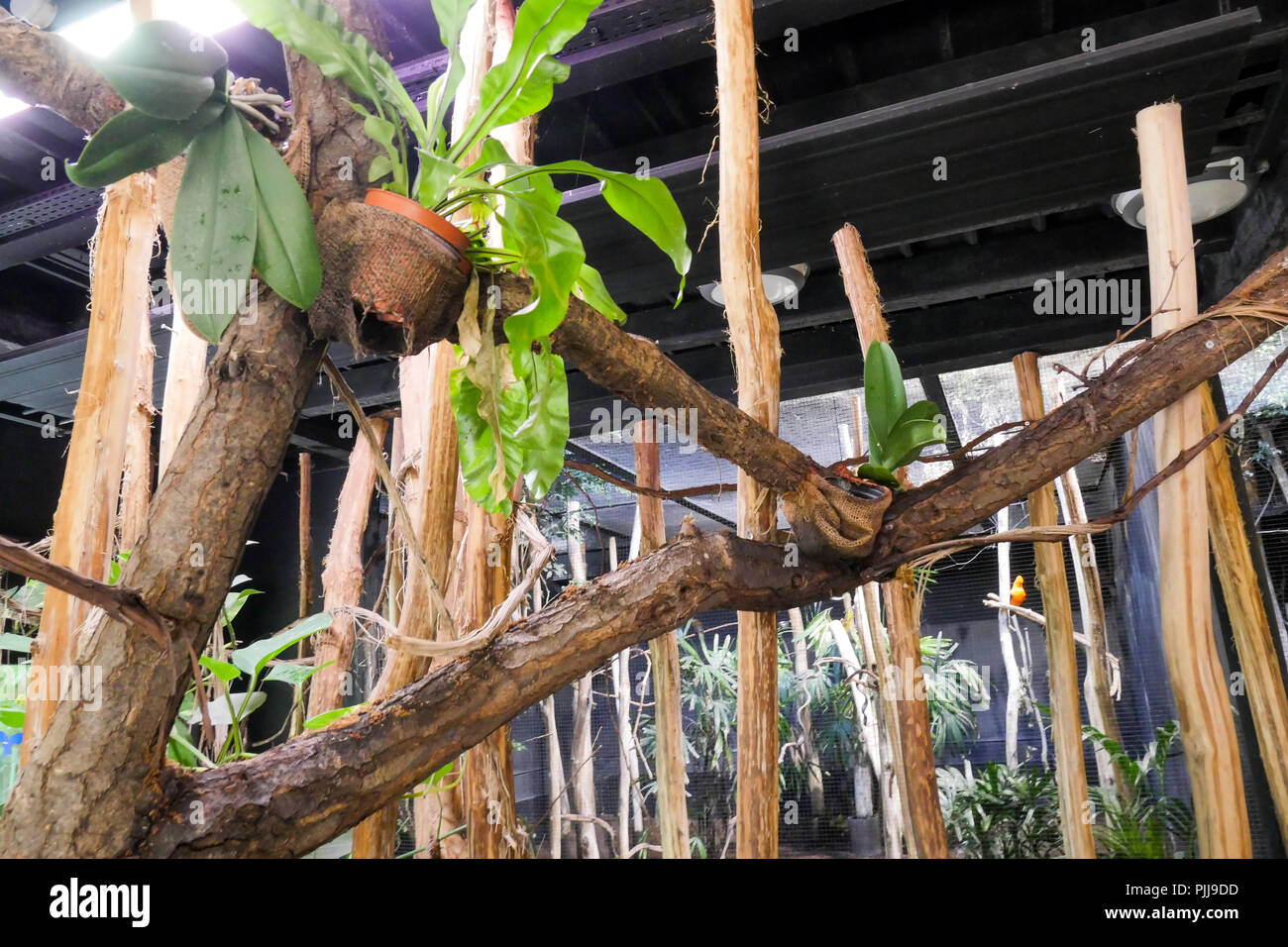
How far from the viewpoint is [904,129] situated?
5.49 ft

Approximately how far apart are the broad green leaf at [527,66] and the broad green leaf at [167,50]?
226 mm

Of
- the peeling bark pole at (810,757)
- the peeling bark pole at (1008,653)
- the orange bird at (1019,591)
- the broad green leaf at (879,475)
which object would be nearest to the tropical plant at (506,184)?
the broad green leaf at (879,475)

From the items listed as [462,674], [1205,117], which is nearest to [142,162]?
[462,674]

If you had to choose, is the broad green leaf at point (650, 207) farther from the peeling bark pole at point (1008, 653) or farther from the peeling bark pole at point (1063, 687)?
the peeling bark pole at point (1008, 653)

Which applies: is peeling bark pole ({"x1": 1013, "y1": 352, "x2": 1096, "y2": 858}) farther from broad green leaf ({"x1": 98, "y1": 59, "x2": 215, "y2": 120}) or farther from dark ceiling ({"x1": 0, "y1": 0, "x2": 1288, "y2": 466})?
broad green leaf ({"x1": 98, "y1": 59, "x2": 215, "y2": 120})

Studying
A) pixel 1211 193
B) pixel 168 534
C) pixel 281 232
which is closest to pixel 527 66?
pixel 281 232

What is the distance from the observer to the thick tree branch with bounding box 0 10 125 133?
2.01 feet

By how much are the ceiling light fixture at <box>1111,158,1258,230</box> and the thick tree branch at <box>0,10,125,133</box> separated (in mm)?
1946

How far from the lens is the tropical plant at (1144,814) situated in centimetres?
280

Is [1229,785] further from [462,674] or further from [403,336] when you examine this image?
[403,336]

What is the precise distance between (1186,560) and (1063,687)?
2.05 feet

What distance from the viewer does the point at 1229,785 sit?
128 centimetres

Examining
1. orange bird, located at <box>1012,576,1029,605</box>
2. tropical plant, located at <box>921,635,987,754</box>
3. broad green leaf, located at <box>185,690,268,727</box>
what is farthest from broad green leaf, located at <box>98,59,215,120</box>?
tropical plant, located at <box>921,635,987,754</box>
